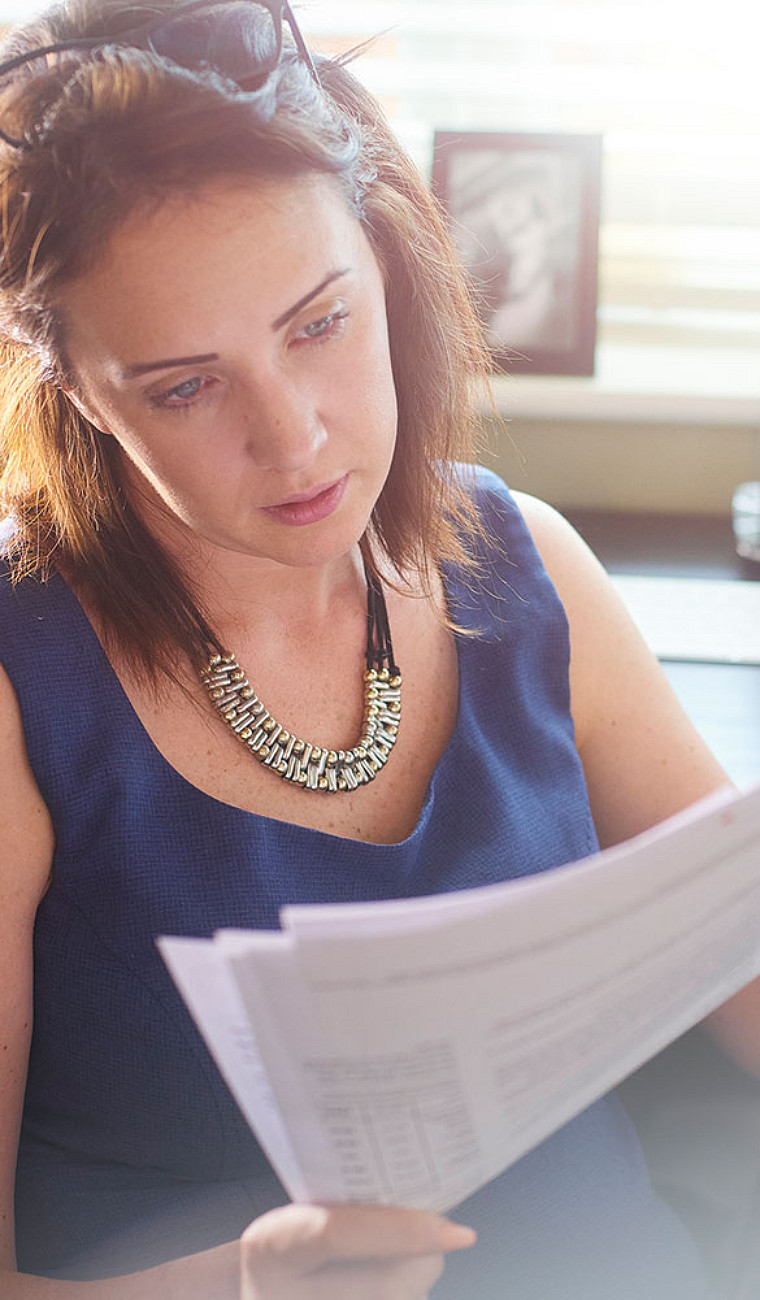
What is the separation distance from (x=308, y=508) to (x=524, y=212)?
4.62ft

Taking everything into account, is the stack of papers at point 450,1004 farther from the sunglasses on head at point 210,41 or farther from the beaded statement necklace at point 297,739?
the sunglasses on head at point 210,41

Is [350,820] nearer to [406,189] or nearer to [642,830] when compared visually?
[642,830]

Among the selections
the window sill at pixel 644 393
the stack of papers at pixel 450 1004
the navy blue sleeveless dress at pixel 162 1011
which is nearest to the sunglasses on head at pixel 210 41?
the navy blue sleeveless dress at pixel 162 1011

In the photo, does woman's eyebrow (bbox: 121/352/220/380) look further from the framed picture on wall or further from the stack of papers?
the framed picture on wall

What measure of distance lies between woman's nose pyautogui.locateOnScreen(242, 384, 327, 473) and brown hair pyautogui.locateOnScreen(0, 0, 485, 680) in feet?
0.41

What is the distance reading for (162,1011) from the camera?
0.82 m

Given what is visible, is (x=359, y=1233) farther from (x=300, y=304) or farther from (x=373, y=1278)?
(x=300, y=304)

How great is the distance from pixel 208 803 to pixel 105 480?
0.24m

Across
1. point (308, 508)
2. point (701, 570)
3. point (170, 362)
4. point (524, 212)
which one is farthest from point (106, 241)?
point (524, 212)

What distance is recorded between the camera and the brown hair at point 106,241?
706mm

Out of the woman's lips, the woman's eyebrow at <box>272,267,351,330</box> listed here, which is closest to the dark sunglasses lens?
the woman's eyebrow at <box>272,267,351,330</box>

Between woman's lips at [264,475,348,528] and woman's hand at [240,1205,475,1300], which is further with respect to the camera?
woman's lips at [264,475,348,528]

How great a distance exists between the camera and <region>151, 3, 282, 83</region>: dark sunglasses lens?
0.73 meters

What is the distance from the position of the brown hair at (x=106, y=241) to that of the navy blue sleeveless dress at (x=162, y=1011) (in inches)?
2.5
